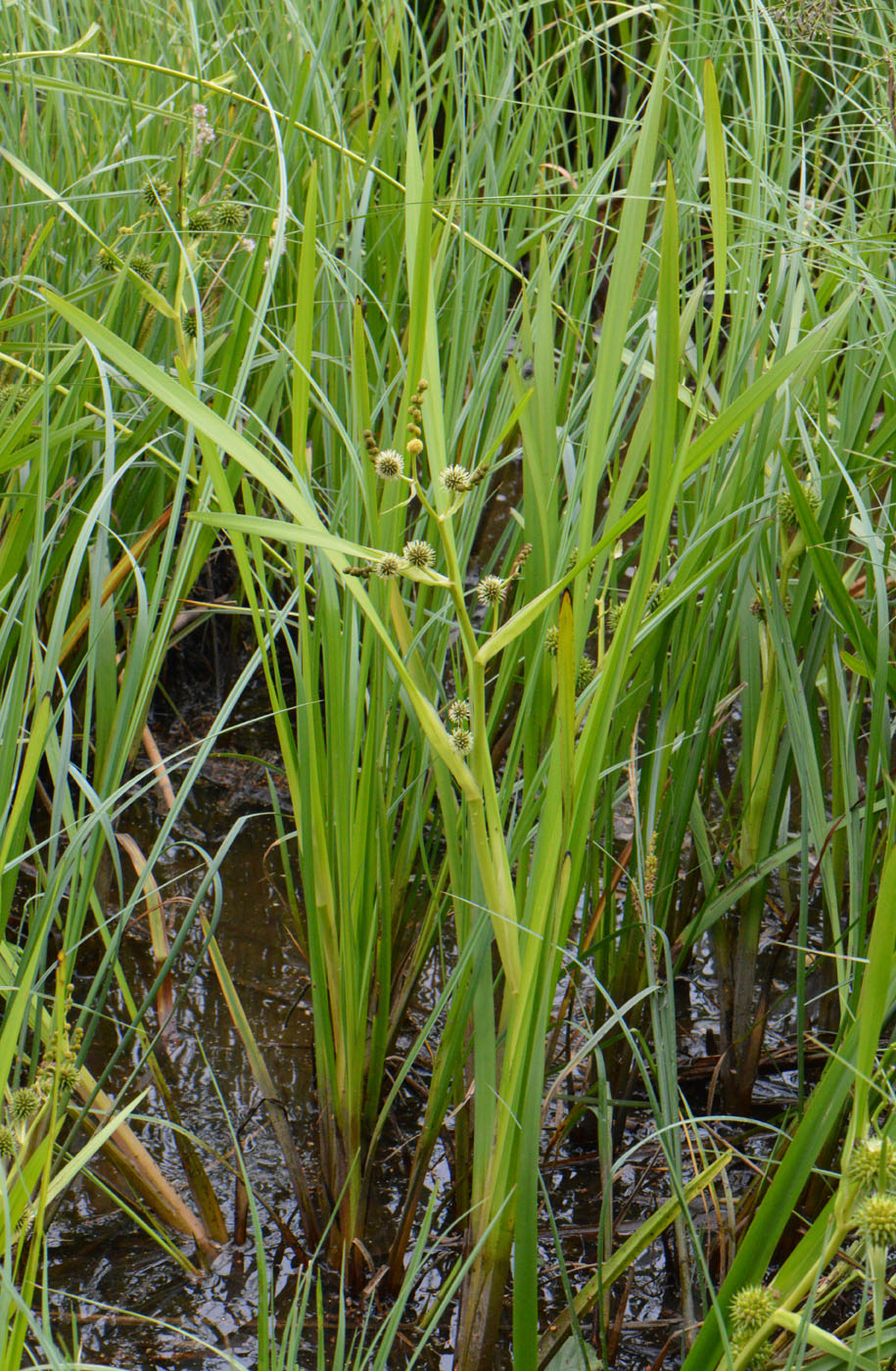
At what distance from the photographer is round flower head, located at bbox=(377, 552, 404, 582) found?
76 centimetres

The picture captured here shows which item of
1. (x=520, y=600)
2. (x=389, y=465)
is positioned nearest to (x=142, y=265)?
(x=520, y=600)

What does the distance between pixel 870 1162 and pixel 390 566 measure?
0.46 metres

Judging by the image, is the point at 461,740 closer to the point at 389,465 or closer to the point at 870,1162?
the point at 389,465

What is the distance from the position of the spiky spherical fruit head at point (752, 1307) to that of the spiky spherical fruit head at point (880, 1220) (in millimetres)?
126

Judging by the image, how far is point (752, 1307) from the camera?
736 millimetres

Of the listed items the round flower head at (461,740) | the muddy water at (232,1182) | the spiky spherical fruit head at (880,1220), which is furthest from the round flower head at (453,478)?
the spiky spherical fruit head at (880,1220)

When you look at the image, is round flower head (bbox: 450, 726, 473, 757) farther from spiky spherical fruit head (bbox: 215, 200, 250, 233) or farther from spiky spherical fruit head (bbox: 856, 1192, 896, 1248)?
spiky spherical fruit head (bbox: 215, 200, 250, 233)

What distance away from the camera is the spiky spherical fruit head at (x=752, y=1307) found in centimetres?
74

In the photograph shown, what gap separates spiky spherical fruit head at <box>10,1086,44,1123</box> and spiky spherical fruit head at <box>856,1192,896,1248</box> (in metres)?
0.58

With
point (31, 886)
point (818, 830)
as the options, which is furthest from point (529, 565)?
point (31, 886)

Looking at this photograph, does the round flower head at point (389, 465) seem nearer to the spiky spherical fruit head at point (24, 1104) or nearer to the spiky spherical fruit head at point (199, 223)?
the spiky spherical fruit head at point (24, 1104)

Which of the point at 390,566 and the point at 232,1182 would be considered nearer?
the point at 390,566

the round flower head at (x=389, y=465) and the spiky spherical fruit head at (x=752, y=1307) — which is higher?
the round flower head at (x=389, y=465)

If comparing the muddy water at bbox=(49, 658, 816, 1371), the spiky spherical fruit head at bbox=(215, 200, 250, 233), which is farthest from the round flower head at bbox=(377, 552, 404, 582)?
the spiky spherical fruit head at bbox=(215, 200, 250, 233)
